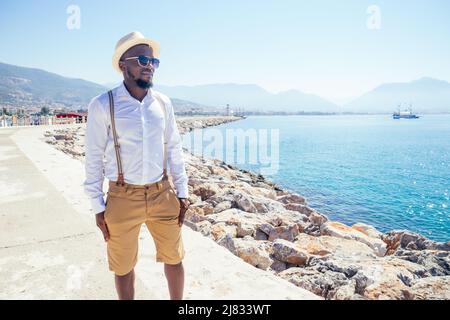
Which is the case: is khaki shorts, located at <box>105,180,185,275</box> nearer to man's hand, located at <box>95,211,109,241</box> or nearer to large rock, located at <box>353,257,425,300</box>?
man's hand, located at <box>95,211,109,241</box>

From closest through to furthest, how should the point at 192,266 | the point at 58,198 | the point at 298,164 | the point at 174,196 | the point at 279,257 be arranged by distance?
the point at 174,196
the point at 192,266
the point at 279,257
the point at 58,198
the point at 298,164

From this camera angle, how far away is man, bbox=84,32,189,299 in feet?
6.31

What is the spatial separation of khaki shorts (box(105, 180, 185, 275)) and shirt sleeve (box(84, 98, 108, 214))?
69 mm

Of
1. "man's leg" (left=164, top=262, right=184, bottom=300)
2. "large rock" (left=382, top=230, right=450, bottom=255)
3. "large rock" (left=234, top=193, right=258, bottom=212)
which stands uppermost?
"man's leg" (left=164, top=262, right=184, bottom=300)

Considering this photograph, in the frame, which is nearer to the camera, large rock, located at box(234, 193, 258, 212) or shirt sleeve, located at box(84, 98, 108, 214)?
shirt sleeve, located at box(84, 98, 108, 214)

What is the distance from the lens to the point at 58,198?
4941 mm

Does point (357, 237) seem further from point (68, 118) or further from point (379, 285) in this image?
point (68, 118)

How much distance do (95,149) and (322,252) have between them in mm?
3930

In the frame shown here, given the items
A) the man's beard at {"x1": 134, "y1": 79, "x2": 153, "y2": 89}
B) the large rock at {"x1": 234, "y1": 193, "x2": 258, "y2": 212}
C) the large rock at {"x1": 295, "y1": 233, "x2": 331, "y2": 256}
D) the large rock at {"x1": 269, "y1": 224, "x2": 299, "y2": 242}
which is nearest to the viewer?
the man's beard at {"x1": 134, "y1": 79, "x2": 153, "y2": 89}

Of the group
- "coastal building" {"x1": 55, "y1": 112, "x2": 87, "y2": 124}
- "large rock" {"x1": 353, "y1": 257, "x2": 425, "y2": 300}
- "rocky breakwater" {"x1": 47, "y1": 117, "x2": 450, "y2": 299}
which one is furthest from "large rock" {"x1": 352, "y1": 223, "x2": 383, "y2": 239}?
"coastal building" {"x1": 55, "y1": 112, "x2": 87, "y2": 124}

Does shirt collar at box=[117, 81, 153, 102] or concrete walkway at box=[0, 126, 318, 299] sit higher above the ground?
shirt collar at box=[117, 81, 153, 102]

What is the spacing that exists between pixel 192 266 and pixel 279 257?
1.56 m
